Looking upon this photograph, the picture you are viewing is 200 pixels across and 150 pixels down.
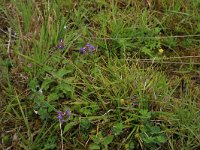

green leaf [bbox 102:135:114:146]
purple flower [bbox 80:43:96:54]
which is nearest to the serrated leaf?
green leaf [bbox 102:135:114:146]

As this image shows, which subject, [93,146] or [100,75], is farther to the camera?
[100,75]

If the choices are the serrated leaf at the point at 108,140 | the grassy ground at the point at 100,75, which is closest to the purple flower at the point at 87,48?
the grassy ground at the point at 100,75

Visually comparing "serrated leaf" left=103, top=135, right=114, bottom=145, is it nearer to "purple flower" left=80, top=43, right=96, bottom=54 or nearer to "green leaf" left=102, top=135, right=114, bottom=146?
"green leaf" left=102, top=135, right=114, bottom=146

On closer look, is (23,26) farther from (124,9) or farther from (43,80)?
(124,9)

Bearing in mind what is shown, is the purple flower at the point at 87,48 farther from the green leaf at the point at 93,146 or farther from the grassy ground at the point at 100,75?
the green leaf at the point at 93,146

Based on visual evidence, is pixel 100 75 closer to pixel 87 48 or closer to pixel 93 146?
pixel 87 48

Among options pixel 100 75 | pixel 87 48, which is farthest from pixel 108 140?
pixel 87 48

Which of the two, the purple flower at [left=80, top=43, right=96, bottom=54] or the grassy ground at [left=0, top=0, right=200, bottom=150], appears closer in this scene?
the grassy ground at [left=0, top=0, right=200, bottom=150]

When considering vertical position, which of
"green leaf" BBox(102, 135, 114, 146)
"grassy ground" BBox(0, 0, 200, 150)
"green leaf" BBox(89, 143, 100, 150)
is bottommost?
"green leaf" BBox(89, 143, 100, 150)

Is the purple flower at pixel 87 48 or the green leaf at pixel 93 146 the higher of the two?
the purple flower at pixel 87 48

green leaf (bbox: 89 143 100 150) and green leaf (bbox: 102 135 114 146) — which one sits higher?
green leaf (bbox: 102 135 114 146)
